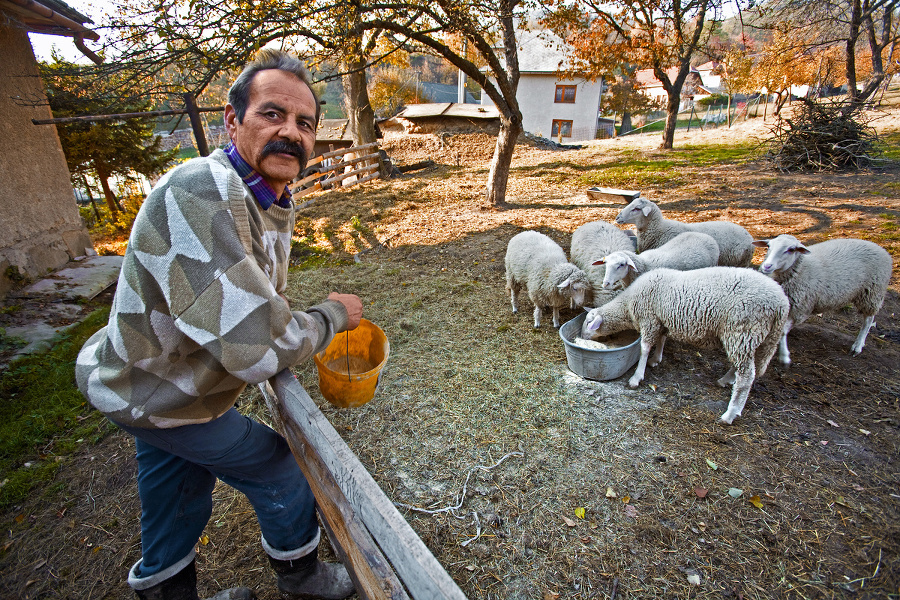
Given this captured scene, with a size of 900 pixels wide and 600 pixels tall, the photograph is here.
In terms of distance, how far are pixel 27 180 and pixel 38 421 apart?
4630mm

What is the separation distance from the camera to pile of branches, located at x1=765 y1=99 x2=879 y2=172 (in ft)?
33.9

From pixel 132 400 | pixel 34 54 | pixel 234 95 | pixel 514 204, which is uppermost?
pixel 34 54

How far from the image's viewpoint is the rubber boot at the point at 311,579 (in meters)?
2.11

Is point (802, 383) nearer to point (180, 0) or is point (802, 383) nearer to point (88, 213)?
point (180, 0)

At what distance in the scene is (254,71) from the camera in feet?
5.52

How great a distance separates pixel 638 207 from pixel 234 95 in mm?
5487

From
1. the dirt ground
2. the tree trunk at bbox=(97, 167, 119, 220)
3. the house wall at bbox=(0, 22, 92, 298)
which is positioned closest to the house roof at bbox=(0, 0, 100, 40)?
the house wall at bbox=(0, 22, 92, 298)

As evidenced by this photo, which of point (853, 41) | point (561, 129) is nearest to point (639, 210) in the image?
point (853, 41)

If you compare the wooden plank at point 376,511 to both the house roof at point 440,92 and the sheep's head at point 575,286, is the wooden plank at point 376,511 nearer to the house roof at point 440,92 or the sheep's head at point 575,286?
the sheep's head at point 575,286

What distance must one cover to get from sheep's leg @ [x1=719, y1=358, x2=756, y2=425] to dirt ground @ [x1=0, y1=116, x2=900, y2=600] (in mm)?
106

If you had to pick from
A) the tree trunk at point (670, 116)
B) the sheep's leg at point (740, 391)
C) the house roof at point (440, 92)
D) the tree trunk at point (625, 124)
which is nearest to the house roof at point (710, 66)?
the tree trunk at point (670, 116)

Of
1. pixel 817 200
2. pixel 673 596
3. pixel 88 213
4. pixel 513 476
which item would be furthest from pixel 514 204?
pixel 88 213

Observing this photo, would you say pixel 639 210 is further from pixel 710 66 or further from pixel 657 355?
pixel 710 66

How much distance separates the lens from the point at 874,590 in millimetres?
2186
